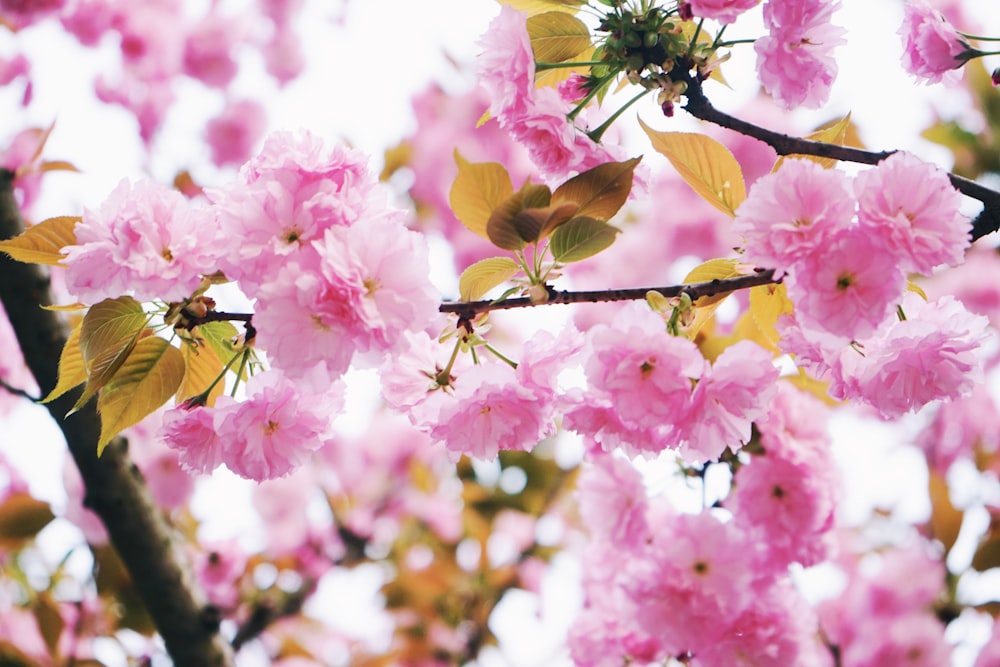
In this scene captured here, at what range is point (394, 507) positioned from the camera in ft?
10.8

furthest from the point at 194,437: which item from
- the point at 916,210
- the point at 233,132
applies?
the point at 233,132

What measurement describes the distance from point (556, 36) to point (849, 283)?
17.0 inches

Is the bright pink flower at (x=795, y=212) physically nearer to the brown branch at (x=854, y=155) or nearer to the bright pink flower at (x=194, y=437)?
the brown branch at (x=854, y=155)

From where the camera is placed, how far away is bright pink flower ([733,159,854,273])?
0.71m

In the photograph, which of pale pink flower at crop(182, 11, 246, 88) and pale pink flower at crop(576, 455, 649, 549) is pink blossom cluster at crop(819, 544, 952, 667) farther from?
pale pink flower at crop(182, 11, 246, 88)

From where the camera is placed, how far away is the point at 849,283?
0.71 m

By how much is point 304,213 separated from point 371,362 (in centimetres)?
15

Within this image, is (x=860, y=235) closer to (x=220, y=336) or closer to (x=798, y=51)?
(x=798, y=51)

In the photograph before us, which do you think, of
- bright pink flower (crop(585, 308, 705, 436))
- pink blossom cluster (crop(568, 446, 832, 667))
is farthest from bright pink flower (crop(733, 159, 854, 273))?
pink blossom cluster (crop(568, 446, 832, 667))

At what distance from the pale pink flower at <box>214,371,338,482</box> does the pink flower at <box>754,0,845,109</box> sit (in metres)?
0.61

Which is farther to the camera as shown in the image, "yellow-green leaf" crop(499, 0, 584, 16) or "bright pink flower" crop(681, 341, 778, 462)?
"yellow-green leaf" crop(499, 0, 584, 16)

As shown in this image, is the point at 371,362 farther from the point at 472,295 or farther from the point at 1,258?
the point at 1,258

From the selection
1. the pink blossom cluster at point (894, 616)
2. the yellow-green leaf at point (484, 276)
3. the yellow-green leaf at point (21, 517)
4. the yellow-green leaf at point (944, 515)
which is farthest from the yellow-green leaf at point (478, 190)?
the pink blossom cluster at point (894, 616)

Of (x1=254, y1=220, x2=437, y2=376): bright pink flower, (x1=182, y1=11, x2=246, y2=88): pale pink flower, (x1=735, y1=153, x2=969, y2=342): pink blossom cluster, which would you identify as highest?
(x1=182, y1=11, x2=246, y2=88): pale pink flower
